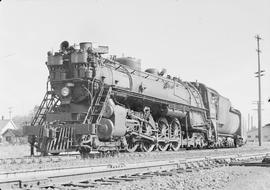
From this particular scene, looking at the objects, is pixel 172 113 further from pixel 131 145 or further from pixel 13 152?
pixel 13 152

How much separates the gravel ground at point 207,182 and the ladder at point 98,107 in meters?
5.00

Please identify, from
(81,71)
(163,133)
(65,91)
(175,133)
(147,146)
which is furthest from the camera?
(175,133)

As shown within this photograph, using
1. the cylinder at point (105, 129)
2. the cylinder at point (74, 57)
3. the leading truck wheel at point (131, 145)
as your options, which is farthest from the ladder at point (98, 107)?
the leading truck wheel at point (131, 145)

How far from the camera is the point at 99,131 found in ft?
42.7

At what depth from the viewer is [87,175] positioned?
24.8 feet

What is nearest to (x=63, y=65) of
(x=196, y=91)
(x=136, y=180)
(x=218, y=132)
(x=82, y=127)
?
(x=82, y=127)

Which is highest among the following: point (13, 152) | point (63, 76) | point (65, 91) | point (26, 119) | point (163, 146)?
point (26, 119)

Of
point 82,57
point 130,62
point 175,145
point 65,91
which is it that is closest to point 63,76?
point 65,91

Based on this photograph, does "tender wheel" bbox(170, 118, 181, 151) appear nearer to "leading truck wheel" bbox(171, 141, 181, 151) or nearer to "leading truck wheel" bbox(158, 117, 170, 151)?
"leading truck wheel" bbox(171, 141, 181, 151)

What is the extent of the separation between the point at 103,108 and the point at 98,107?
506mm

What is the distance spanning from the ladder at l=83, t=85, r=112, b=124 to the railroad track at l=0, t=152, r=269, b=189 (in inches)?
157

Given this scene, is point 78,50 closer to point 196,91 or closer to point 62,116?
point 62,116

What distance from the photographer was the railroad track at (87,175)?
6.44m

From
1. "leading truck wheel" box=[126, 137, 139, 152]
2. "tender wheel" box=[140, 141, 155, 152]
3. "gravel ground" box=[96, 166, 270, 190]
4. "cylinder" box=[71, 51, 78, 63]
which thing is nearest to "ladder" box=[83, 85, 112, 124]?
"cylinder" box=[71, 51, 78, 63]
